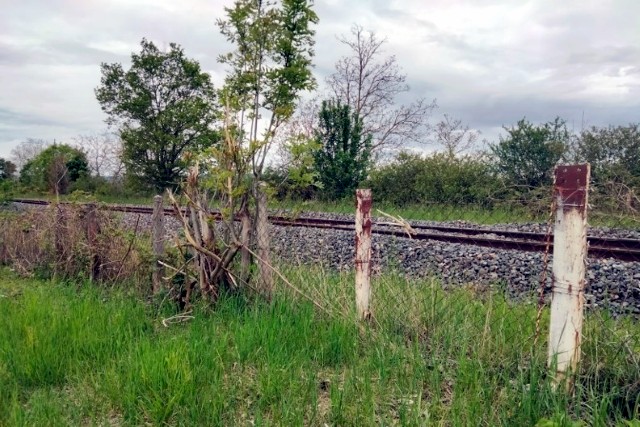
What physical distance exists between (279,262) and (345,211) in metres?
14.6

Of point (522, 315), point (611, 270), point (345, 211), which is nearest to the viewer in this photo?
point (522, 315)

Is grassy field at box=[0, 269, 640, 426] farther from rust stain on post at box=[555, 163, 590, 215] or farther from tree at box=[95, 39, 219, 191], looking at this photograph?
tree at box=[95, 39, 219, 191]

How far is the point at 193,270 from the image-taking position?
652 centimetres

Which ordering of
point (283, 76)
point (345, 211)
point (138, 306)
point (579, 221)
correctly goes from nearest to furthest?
point (579, 221), point (138, 306), point (283, 76), point (345, 211)

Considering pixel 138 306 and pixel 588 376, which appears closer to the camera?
pixel 588 376

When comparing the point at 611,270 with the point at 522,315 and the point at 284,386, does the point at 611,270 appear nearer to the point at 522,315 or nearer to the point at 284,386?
the point at 522,315

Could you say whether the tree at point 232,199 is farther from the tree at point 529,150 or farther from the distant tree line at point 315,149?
the tree at point 529,150

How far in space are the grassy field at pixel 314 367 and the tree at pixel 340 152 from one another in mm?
19358

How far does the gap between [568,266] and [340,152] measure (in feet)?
71.6

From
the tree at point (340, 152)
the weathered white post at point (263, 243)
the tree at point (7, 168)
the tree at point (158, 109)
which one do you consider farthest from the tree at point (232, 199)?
the tree at point (7, 168)

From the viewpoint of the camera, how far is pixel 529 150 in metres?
20.9

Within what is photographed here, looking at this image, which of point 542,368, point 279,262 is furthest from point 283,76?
point 542,368

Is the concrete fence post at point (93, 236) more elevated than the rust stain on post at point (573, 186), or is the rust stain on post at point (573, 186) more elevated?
the rust stain on post at point (573, 186)

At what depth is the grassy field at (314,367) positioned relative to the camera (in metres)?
3.55
